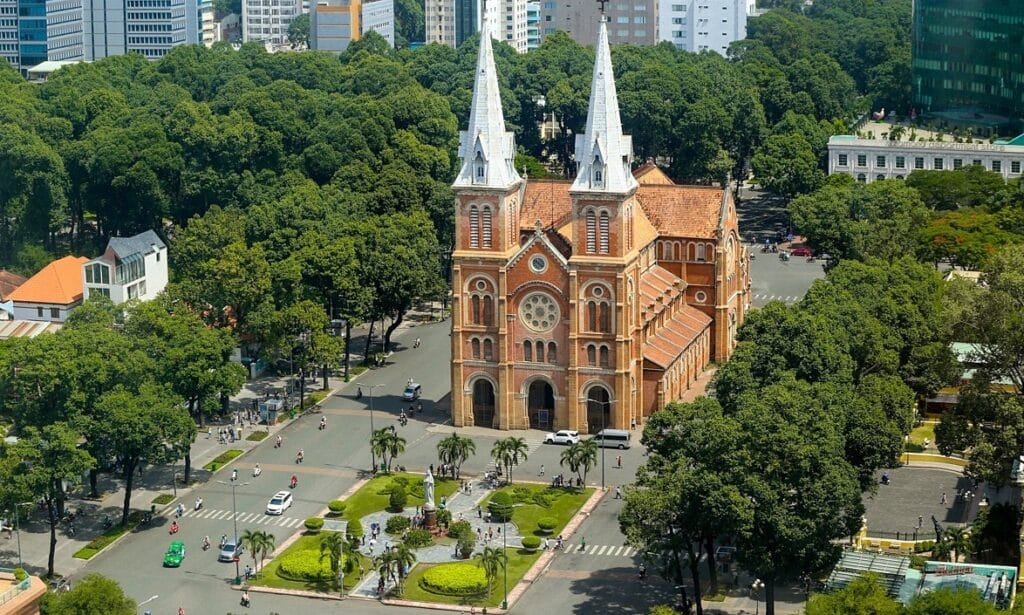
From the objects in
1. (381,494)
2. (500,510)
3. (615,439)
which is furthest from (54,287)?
(500,510)

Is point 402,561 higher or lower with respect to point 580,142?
lower

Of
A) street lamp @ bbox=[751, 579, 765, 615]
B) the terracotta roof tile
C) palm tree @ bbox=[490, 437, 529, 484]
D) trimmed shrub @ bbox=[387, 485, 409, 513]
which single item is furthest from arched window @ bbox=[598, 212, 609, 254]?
the terracotta roof tile

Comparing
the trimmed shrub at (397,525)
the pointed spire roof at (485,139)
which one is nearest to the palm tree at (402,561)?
the trimmed shrub at (397,525)

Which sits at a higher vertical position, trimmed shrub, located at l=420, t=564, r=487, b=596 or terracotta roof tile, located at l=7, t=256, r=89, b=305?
terracotta roof tile, located at l=7, t=256, r=89, b=305

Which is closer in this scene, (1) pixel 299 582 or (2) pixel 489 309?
(1) pixel 299 582

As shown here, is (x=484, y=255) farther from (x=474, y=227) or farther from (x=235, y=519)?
(x=235, y=519)

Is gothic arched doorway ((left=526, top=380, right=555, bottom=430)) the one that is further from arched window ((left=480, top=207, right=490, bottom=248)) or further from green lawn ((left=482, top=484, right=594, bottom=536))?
green lawn ((left=482, top=484, right=594, bottom=536))
